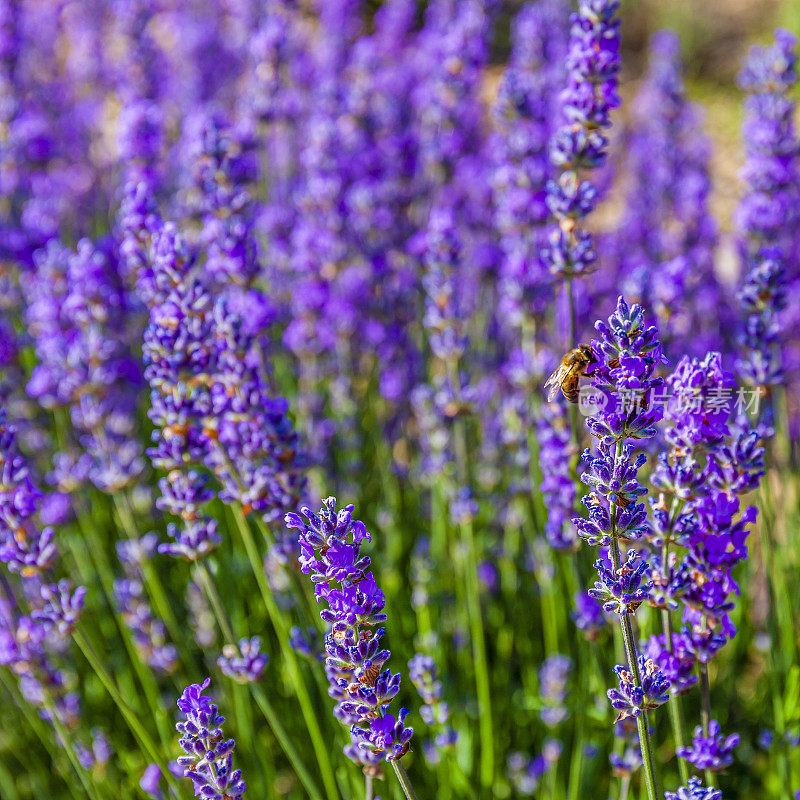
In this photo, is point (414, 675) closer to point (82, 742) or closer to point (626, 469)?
point (626, 469)

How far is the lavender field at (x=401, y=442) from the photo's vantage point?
175 cm

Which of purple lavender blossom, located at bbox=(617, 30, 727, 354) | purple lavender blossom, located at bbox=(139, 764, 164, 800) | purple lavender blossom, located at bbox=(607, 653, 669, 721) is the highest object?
purple lavender blossom, located at bbox=(617, 30, 727, 354)

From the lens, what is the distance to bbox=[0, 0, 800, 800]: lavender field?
1.75 meters

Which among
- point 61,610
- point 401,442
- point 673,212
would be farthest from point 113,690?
point 673,212

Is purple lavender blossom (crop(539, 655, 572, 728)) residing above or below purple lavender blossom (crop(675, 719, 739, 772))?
below

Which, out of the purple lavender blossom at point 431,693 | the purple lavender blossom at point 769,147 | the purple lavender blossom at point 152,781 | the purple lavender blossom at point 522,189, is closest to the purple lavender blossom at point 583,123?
the purple lavender blossom at point 522,189

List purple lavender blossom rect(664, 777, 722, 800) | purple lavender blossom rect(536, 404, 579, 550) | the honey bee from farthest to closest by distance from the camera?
purple lavender blossom rect(536, 404, 579, 550)
the honey bee
purple lavender blossom rect(664, 777, 722, 800)

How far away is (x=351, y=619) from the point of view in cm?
154

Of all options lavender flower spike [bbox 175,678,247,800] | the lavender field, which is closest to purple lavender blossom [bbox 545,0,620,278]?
the lavender field

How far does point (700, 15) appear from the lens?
1173 centimetres

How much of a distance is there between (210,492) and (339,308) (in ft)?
5.64

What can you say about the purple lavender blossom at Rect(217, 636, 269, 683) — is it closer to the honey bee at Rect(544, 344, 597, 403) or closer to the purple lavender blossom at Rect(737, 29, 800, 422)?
the honey bee at Rect(544, 344, 597, 403)

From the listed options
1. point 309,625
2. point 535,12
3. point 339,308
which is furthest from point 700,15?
point 309,625

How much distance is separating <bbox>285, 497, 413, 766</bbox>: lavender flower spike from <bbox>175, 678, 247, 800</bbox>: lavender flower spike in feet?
0.80
